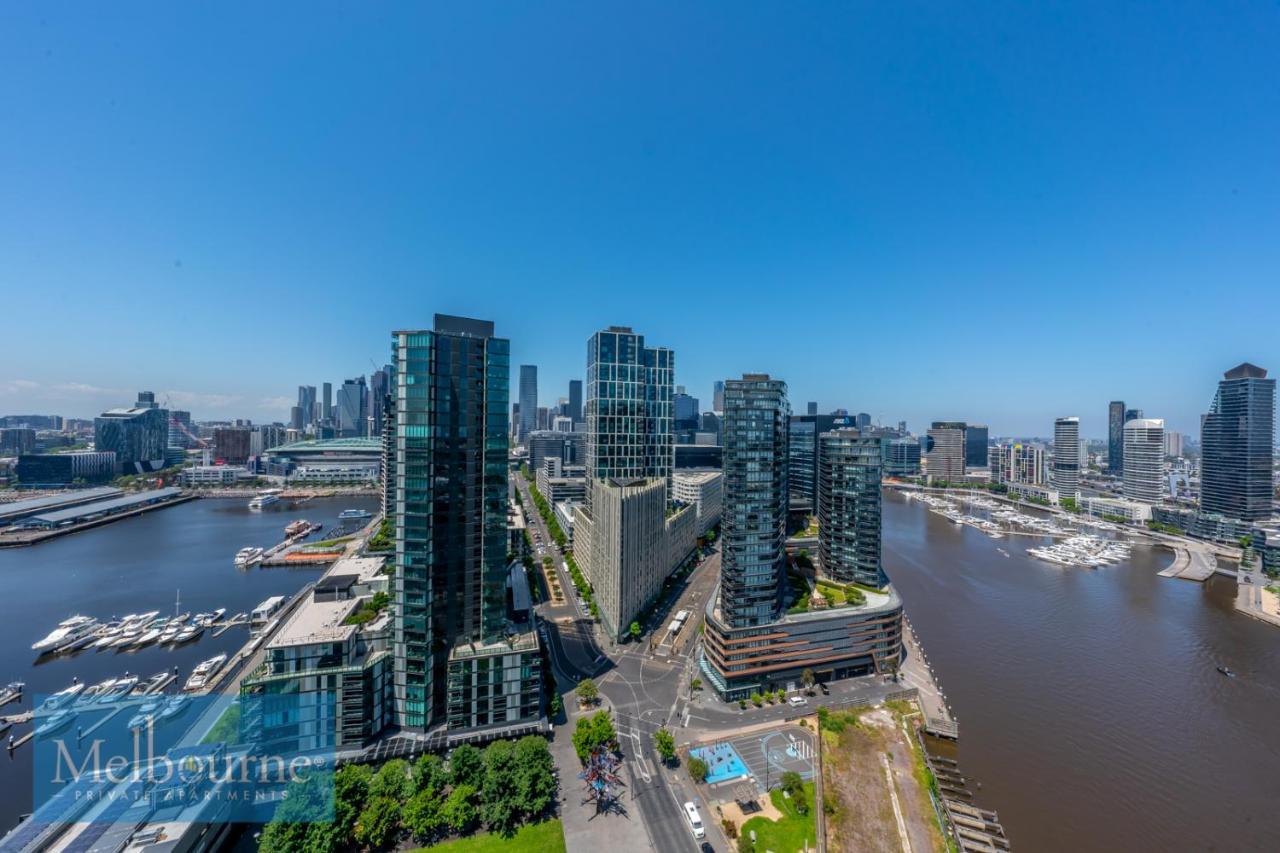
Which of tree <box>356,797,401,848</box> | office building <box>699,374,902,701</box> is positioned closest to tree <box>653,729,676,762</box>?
office building <box>699,374,902,701</box>

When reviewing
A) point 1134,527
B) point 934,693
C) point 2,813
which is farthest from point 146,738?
point 1134,527

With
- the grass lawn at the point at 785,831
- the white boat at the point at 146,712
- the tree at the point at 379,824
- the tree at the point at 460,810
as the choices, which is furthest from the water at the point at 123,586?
the grass lawn at the point at 785,831

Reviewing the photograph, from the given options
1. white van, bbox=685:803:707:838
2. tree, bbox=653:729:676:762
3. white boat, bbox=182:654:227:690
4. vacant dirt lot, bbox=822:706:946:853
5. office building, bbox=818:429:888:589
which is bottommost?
vacant dirt lot, bbox=822:706:946:853

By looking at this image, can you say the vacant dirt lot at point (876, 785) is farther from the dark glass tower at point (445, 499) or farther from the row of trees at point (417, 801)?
the dark glass tower at point (445, 499)

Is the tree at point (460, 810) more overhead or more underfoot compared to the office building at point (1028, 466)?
more underfoot

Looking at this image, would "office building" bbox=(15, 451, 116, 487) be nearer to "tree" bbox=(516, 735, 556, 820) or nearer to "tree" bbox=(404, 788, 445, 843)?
"tree" bbox=(404, 788, 445, 843)
